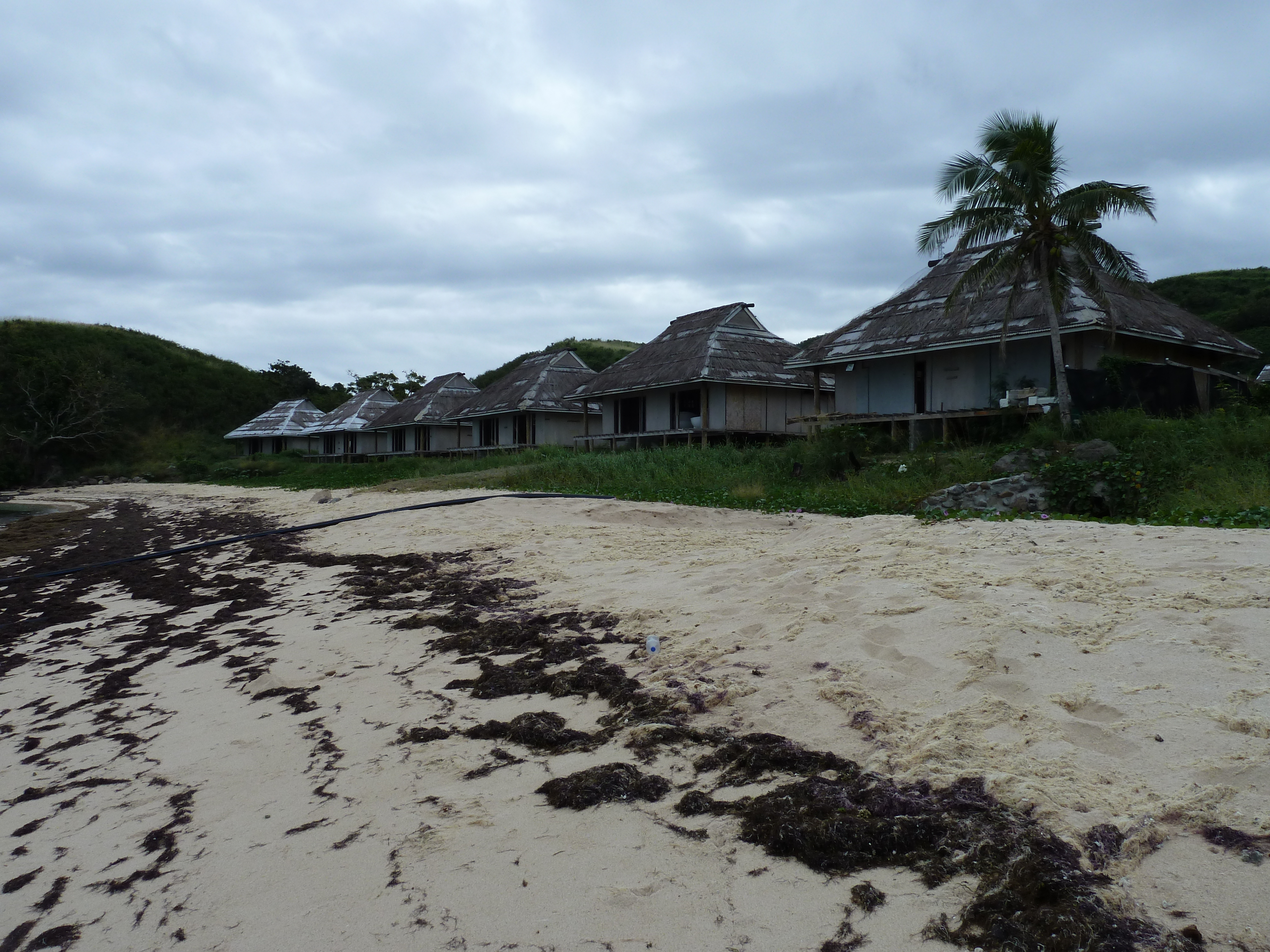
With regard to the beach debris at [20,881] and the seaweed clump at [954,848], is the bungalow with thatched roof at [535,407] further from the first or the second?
the seaweed clump at [954,848]

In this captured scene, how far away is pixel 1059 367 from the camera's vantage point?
1334 cm

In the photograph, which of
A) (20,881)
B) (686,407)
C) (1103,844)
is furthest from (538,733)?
(686,407)

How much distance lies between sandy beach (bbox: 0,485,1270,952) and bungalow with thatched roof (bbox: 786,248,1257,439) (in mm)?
10671

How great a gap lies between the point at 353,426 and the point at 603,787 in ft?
128

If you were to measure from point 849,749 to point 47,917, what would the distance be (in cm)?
268

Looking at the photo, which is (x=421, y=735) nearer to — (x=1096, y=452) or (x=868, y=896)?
(x=868, y=896)

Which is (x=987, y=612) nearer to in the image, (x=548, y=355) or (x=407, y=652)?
(x=407, y=652)

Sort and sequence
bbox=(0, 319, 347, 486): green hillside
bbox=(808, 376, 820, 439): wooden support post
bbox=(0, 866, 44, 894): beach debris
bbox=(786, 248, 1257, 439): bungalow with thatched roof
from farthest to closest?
bbox=(0, 319, 347, 486): green hillside, bbox=(808, 376, 820, 439): wooden support post, bbox=(786, 248, 1257, 439): bungalow with thatched roof, bbox=(0, 866, 44, 894): beach debris

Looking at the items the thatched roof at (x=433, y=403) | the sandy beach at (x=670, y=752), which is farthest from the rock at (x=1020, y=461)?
the thatched roof at (x=433, y=403)

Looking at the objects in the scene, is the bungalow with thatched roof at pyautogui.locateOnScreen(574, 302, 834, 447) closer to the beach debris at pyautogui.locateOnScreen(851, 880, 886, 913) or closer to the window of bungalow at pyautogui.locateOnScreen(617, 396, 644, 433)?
the window of bungalow at pyautogui.locateOnScreen(617, 396, 644, 433)

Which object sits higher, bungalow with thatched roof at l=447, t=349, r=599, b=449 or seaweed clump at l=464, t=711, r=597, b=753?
bungalow with thatched roof at l=447, t=349, r=599, b=449

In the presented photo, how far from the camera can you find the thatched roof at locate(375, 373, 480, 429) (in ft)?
110

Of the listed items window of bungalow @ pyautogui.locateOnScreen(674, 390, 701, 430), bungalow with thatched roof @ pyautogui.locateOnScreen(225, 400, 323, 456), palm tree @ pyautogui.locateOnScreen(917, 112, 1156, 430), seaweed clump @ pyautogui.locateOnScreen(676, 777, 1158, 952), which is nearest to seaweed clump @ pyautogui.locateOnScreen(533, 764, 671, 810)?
seaweed clump @ pyautogui.locateOnScreen(676, 777, 1158, 952)

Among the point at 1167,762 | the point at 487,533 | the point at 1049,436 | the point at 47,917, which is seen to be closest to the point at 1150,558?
the point at 1167,762
